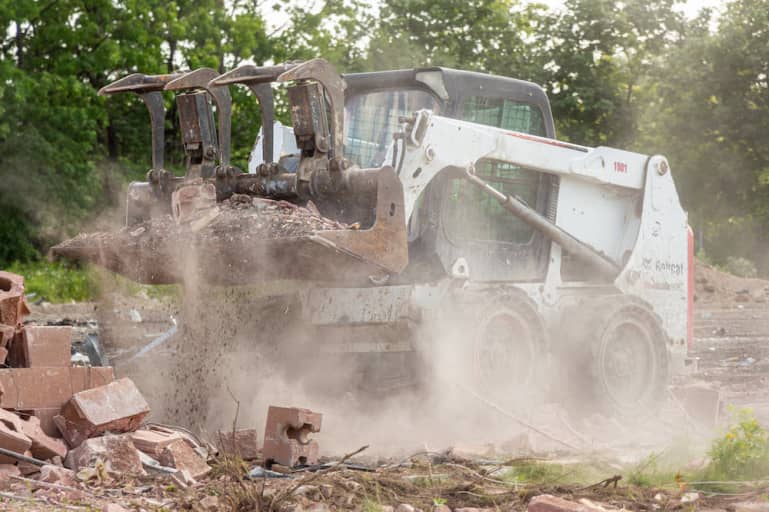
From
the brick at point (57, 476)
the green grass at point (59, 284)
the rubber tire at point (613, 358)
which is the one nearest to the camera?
the brick at point (57, 476)

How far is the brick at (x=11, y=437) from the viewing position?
19.0 ft

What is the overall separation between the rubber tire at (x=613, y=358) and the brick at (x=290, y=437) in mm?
3007

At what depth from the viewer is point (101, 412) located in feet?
20.9

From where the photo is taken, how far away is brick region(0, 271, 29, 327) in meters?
6.92

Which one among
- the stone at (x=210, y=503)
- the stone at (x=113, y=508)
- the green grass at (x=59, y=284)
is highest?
the stone at (x=113, y=508)

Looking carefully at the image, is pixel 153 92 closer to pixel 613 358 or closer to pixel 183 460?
pixel 183 460

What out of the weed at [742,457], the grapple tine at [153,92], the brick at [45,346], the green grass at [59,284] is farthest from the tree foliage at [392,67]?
the weed at [742,457]

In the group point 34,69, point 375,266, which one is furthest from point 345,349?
point 34,69

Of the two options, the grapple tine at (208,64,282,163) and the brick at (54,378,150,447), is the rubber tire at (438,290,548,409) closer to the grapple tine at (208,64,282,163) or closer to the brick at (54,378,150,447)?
the grapple tine at (208,64,282,163)

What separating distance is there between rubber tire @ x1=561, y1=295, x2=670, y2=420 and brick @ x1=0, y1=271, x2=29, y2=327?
14.1ft

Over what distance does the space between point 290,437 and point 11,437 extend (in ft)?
5.28

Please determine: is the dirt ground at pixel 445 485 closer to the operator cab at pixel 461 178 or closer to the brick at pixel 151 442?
the brick at pixel 151 442

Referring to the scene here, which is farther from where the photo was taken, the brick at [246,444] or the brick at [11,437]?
the brick at [246,444]

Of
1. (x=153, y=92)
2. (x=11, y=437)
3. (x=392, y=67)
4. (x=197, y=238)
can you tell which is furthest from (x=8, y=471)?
(x=392, y=67)
